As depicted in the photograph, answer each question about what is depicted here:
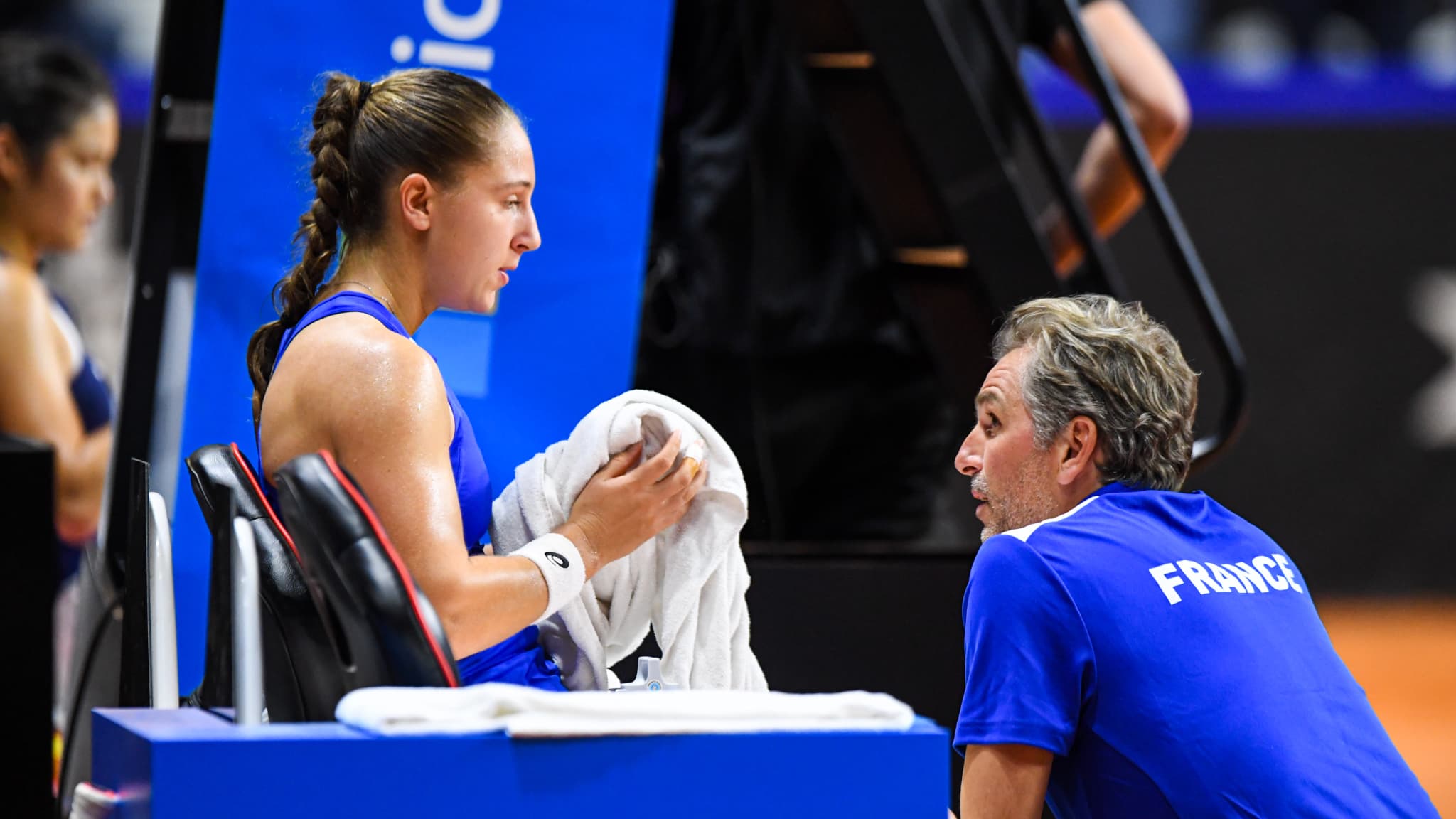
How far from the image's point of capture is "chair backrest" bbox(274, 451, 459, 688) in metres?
1.46

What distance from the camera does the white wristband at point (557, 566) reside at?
1830mm

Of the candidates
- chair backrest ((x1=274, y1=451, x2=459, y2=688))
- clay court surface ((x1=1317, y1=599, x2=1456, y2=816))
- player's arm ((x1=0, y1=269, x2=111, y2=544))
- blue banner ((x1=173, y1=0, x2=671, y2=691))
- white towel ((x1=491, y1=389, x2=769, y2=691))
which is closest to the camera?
chair backrest ((x1=274, y1=451, x2=459, y2=688))

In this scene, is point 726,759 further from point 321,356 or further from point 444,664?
point 321,356

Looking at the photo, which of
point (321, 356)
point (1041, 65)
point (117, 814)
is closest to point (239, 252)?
point (321, 356)

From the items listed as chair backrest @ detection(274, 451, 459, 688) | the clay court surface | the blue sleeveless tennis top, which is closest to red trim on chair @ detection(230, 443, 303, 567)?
the blue sleeveless tennis top

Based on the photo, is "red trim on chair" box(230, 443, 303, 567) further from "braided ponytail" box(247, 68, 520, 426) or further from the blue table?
the blue table

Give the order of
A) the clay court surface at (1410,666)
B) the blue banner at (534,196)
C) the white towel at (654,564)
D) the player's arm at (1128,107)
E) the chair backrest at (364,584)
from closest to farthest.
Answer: the chair backrest at (364,584), the white towel at (654,564), the blue banner at (534,196), the player's arm at (1128,107), the clay court surface at (1410,666)

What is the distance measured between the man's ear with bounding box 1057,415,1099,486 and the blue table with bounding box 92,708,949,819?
629mm

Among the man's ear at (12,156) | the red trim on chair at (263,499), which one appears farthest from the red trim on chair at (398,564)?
the man's ear at (12,156)

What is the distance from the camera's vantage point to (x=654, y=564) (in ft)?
6.64

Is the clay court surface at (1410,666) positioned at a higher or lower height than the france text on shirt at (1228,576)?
lower

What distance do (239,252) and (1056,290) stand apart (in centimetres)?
193

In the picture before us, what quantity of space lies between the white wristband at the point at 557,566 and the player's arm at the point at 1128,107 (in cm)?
250

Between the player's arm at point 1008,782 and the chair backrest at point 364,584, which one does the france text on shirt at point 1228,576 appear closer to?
the player's arm at point 1008,782
